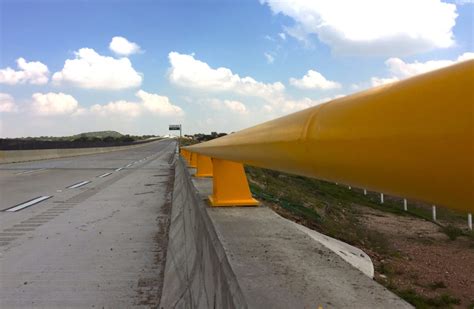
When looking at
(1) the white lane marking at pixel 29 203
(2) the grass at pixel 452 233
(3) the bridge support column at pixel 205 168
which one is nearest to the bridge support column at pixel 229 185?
(3) the bridge support column at pixel 205 168

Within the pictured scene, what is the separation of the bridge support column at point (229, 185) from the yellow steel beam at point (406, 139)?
420 centimetres

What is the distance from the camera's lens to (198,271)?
414 cm

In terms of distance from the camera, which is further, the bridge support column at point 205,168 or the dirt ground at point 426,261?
the bridge support column at point 205,168

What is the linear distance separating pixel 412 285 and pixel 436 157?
271 inches

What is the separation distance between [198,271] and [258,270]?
92 cm

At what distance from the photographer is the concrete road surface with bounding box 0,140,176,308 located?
473cm

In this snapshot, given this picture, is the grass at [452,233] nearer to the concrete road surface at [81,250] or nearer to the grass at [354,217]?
the grass at [354,217]

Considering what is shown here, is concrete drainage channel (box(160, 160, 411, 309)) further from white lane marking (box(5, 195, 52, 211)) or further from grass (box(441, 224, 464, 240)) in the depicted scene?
grass (box(441, 224, 464, 240))

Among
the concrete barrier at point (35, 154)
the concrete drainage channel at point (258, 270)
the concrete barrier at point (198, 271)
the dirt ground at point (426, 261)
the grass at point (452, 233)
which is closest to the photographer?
the concrete drainage channel at point (258, 270)

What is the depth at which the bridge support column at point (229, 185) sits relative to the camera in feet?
19.8

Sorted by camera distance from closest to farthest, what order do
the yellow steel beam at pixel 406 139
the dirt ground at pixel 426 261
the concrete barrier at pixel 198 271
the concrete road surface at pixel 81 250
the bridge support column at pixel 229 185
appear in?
the yellow steel beam at pixel 406 139, the concrete barrier at pixel 198 271, the concrete road surface at pixel 81 250, the bridge support column at pixel 229 185, the dirt ground at pixel 426 261

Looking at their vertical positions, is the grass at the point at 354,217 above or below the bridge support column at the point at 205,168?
below

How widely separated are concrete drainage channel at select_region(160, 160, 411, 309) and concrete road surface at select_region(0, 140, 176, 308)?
0.49 meters

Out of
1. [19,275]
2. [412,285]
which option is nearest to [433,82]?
[19,275]
